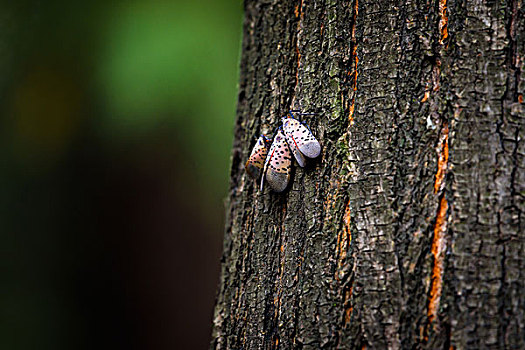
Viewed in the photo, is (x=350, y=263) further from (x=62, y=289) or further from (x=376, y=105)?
(x=62, y=289)

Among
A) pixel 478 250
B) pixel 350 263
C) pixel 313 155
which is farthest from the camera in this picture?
pixel 313 155

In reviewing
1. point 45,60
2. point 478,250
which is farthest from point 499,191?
point 45,60

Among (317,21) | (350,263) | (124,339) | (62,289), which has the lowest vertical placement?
(124,339)

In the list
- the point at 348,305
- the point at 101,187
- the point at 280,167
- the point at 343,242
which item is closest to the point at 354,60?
the point at 280,167

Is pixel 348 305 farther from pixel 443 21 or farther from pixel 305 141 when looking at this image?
pixel 443 21

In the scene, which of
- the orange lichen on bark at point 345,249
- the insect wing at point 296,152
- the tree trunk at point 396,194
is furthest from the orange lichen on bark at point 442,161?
the insect wing at point 296,152

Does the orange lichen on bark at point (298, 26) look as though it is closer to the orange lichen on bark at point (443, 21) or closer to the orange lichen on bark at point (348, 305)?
the orange lichen on bark at point (443, 21)
